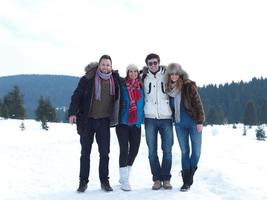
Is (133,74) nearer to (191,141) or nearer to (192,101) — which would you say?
(192,101)

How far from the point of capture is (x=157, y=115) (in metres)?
6.85

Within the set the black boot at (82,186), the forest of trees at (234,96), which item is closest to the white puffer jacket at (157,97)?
the black boot at (82,186)

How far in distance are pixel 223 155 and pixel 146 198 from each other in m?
5.54

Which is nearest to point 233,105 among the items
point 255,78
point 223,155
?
point 255,78

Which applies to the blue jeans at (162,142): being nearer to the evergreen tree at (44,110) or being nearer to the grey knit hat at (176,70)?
the grey knit hat at (176,70)

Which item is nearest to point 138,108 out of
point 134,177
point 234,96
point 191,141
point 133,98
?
point 133,98

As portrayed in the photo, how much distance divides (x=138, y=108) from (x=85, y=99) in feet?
2.79

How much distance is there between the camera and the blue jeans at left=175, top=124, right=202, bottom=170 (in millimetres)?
6824

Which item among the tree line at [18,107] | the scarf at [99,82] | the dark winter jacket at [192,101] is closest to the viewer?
the dark winter jacket at [192,101]

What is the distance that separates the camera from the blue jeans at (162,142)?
6.91m

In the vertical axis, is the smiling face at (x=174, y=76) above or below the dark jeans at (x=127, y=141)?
above

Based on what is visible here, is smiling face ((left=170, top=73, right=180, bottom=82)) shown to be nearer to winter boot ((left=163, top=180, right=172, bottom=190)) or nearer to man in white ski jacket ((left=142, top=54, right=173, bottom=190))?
man in white ski jacket ((left=142, top=54, right=173, bottom=190))

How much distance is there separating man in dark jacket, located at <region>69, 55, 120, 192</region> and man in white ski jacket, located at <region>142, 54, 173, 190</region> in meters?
0.51

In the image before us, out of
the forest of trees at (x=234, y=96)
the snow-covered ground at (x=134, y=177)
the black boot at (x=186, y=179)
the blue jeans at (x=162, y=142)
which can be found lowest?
the snow-covered ground at (x=134, y=177)
